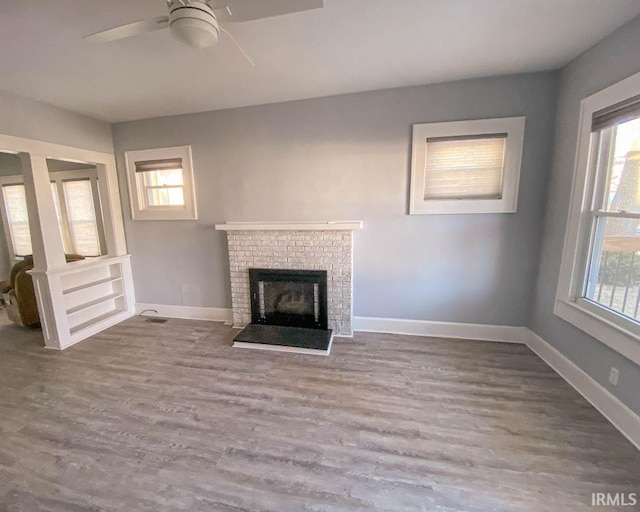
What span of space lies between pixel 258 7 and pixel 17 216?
235 inches

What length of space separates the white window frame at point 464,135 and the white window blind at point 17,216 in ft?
20.3

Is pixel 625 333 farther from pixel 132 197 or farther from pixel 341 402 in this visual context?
pixel 132 197

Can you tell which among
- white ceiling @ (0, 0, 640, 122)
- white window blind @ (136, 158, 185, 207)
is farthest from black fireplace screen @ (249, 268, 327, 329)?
white ceiling @ (0, 0, 640, 122)

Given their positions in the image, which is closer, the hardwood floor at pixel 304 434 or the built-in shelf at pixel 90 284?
the hardwood floor at pixel 304 434

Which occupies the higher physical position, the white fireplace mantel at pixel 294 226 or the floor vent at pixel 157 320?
the white fireplace mantel at pixel 294 226

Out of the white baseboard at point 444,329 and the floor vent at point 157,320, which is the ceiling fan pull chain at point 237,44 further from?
the floor vent at point 157,320

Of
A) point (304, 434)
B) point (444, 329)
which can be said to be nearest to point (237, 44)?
point (304, 434)

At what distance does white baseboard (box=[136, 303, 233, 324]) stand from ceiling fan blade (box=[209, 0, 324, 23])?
3102 mm

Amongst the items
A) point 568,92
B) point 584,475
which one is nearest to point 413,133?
point 568,92

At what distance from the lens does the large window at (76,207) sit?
166 inches

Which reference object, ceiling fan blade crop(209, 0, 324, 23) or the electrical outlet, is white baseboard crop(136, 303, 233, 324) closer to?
ceiling fan blade crop(209, 0, 324, 23)

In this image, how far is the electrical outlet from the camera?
6.10ft

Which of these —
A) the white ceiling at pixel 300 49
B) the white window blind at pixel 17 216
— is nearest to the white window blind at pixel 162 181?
the white ceiling at pixel 300 49

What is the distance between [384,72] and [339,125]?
26.8 inches
